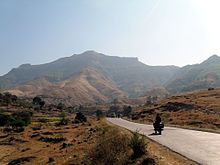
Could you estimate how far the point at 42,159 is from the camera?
36531 mm

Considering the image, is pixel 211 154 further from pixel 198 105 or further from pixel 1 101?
pixel 1 101

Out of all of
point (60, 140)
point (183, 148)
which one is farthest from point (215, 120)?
point (183, 148)

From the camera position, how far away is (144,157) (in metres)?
19.3

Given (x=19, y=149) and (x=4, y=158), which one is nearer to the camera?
(x=4, y=158)

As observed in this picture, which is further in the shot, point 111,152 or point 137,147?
point 111,152

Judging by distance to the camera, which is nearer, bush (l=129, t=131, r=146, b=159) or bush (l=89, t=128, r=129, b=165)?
bush (l=89, t=128, r=129, b=165)

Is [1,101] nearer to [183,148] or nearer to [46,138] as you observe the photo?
[46,138]

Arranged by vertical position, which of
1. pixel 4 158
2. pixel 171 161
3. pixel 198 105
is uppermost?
pixel 198 105

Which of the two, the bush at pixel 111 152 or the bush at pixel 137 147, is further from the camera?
the bush at pixel 137 147

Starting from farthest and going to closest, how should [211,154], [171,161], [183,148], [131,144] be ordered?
1. [183,148]
2. [131,144]
3. [211,154]
4. [171,161]

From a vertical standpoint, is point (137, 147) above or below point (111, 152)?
above

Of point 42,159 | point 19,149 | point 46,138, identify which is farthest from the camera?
point 46,138

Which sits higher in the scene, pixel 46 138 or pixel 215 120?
pixel 215 120

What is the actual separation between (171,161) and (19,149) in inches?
1458
